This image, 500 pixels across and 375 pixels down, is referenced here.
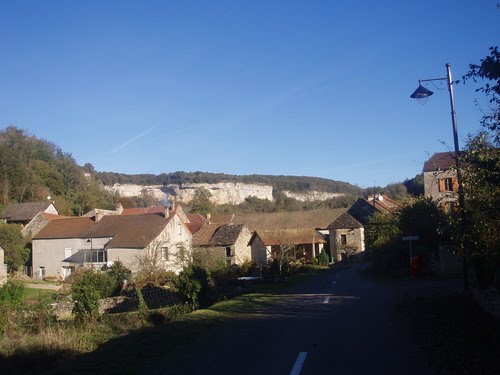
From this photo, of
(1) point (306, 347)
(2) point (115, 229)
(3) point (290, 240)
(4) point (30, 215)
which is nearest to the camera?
(1) point (306, 347)

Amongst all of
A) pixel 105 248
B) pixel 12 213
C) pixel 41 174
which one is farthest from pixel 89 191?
pixel 105 248

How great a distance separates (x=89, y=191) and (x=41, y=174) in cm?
1090

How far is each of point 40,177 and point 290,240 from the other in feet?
176

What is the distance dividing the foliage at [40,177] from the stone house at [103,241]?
18869 mm

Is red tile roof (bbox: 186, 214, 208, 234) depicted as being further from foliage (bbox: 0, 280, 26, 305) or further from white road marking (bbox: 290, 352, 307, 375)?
white road marking (bbox: 290, 352, 307, 375)

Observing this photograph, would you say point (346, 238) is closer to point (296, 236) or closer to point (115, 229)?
point (296, 236)

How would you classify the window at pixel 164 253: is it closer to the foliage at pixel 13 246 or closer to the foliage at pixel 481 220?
the foliage at pixel 13 246

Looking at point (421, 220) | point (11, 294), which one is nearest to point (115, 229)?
point (11, 294)

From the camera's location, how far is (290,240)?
53.4 metres

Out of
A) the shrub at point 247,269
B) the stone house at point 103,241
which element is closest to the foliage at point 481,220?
the shrub at point 247,269

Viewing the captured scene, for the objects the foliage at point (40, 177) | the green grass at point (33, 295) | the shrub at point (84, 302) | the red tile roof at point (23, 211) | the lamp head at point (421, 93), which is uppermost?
the foliage at point (40, 177)

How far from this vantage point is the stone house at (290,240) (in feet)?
183

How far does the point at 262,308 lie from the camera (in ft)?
57.8

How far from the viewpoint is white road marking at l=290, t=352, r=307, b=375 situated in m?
8.42
